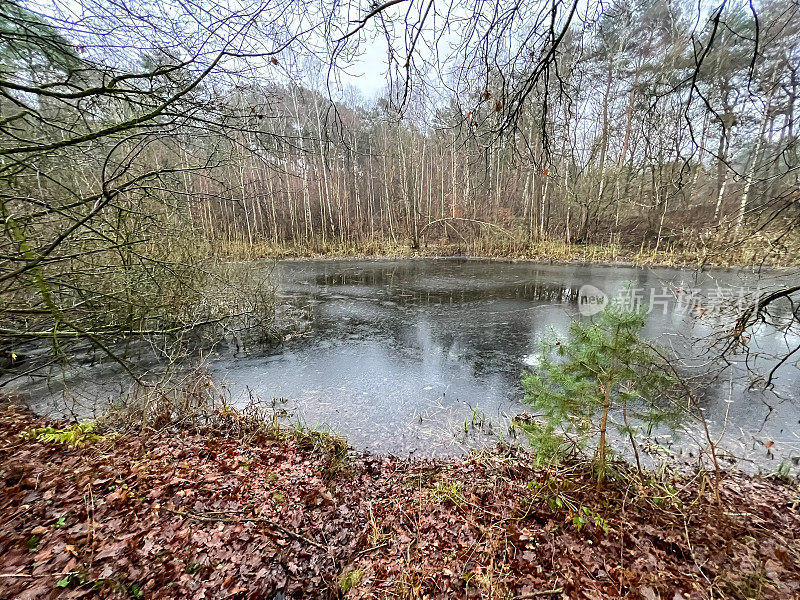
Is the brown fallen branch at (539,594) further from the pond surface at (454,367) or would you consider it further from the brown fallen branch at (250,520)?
the pond surface at (454,367)

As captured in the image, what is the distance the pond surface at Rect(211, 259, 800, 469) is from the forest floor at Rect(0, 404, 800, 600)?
0.95 metres

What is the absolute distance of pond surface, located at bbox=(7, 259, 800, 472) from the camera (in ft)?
14.4

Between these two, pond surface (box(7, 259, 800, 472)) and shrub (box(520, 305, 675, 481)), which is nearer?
shrub (box(520, 305, 675, 481))

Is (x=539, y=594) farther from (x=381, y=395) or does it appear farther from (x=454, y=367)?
(x=454, y=367)

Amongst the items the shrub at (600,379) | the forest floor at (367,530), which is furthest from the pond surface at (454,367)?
the forest floor at (367,530)

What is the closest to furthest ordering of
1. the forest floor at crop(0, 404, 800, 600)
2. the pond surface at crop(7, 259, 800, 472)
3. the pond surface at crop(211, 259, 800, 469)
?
the forest floor at crop(0, 404, 800, 600)
the pond surface at crop(7, 259, 800, 472)
the pond surface at crop(211, 259, 800, 469)

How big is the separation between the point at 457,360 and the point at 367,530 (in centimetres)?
419

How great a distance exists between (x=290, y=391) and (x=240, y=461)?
6.84 ft

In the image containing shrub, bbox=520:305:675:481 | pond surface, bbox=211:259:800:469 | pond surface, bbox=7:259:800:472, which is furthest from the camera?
pond surface, bbox=211:259:800:469

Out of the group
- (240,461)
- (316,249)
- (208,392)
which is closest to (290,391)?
(208,392)

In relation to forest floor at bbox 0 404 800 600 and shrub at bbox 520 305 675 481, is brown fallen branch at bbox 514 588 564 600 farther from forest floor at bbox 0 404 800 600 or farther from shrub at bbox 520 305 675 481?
shrub at bbox 520 305 675 481

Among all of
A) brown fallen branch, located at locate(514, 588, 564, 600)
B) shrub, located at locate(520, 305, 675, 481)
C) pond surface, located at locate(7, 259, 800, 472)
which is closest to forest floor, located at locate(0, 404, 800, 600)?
brown fallen branch, located at locate(514, 588, 564, 600)

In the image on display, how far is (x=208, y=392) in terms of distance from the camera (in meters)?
5.41

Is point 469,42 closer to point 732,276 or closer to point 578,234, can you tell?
point 732,276
